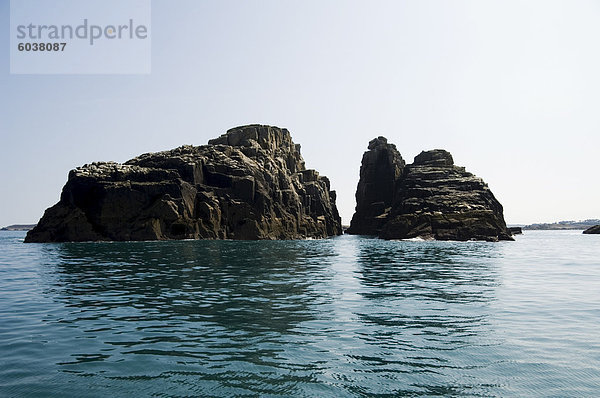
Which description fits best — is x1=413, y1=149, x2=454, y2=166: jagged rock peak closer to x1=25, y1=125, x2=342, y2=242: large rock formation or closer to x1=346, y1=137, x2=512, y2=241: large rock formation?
x1=346, y1=137, x2=512, y2=241: large rock formation

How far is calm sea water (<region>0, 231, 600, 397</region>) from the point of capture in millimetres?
9641

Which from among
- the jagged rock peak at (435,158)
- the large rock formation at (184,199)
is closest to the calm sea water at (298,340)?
the large rock formation at (184,199)

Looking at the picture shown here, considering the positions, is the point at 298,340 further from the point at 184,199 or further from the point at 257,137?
the point at 257,137

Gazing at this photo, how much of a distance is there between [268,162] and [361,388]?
13611cm

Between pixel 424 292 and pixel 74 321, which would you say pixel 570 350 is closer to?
pixel 424 292

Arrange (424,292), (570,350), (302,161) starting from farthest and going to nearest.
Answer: (302,161)
(424,292)
(570,350)

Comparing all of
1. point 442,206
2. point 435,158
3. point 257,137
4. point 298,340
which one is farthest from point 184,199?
point 298,340

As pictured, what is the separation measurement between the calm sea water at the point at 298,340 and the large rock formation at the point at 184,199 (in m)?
86.1

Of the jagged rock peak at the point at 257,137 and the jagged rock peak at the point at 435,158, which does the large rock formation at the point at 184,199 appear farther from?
the jagged rock peak at the point at 435,158

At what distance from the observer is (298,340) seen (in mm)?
13328

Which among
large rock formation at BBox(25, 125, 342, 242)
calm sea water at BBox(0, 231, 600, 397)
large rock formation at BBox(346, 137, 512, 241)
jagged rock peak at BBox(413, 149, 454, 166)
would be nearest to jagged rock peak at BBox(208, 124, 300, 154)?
large rock formation at BBox(25, 125, 342, 242)

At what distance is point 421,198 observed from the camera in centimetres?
13312

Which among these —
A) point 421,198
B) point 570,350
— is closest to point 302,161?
point 421,198

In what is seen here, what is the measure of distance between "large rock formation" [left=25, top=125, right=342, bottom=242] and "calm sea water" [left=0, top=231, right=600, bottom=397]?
3388 inches
